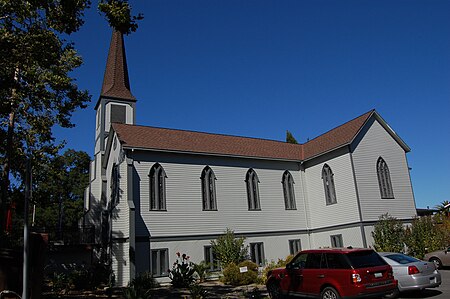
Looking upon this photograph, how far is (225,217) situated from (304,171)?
790 cm

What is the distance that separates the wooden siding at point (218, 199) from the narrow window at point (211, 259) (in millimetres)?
1084

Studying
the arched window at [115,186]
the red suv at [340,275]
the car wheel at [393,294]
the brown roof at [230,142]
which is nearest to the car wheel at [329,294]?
the red suv at [340,275]

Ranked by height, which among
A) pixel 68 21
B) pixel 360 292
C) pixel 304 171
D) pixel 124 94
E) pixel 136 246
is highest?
pixel 124 94

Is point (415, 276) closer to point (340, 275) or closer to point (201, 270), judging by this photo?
point (340, 275)

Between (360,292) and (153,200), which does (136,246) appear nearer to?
(153,200)

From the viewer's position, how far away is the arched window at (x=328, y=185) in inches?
1019

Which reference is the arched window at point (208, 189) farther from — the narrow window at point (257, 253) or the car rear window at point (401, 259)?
the car rear window at point (401, 259)

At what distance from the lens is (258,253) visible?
998 inches

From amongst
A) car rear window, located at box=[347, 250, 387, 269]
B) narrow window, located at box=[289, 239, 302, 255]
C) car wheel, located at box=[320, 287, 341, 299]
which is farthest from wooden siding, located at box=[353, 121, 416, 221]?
car wheel, located at box=[320, 287, 341, 299]

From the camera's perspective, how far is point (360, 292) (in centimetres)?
1048

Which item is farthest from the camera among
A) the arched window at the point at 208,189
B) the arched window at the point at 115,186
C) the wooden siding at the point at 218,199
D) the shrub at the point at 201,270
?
the arched window at the point at 208,189

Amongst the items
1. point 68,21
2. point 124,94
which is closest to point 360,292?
point 68,21

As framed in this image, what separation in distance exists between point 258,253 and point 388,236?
26.7 ft

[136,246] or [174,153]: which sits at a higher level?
[174,153]
